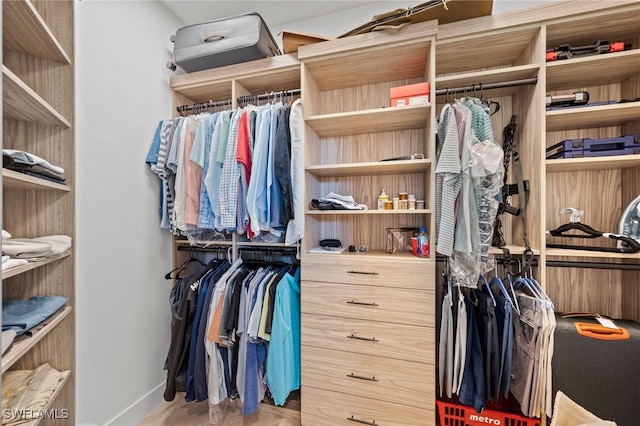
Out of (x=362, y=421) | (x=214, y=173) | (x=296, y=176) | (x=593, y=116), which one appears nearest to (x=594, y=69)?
(x=593, y=116)

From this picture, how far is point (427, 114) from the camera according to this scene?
1.45 m

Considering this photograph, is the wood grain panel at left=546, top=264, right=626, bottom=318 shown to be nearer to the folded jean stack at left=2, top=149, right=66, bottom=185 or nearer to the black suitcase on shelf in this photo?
the black suitcase on shelf

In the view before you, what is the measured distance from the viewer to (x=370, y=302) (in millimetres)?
1417

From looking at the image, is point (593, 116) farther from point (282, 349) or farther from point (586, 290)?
point (282, 349)

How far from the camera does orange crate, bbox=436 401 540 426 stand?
1.30 m

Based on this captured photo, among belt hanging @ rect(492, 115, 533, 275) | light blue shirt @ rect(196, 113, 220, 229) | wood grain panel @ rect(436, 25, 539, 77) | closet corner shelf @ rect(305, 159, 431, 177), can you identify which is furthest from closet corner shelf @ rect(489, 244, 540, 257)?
light blue shirt @ rect(196, 113, 220, 229)

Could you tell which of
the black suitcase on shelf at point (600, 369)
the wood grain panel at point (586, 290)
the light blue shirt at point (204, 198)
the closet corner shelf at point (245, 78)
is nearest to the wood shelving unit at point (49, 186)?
the light blue shirt at point (204, 198)

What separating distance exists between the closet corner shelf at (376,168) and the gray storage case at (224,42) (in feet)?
2.80

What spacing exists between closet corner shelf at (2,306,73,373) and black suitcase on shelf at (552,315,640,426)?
212cm

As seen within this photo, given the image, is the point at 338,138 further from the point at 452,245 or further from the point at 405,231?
the point at 452,245

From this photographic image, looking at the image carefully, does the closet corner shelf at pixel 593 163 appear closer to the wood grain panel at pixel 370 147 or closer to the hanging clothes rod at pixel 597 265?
the hanging clothes rod at pixel 597 265

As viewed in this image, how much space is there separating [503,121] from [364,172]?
36.2 inches

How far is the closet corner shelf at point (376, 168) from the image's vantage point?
1.43 meters

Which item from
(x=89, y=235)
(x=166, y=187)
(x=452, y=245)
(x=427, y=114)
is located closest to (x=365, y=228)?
(x=452, y=245)
